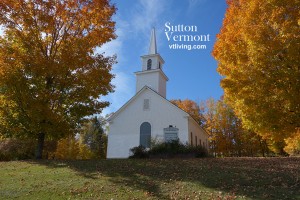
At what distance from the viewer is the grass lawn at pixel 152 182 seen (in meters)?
9.45

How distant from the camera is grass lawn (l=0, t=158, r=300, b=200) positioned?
9.45 meters

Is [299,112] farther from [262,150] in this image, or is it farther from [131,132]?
[262,150]

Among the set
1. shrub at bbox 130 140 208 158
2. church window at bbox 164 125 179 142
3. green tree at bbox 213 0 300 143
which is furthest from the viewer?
church window at bbox 164 125 179 142

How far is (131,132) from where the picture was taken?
29.0m

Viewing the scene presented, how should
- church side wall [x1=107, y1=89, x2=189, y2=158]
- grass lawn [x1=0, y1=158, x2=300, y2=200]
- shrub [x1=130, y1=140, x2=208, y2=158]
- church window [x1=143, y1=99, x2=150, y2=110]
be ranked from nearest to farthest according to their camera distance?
grass lawn [x1=0, y1=158, x2=300, y2=200] → shrub [x1=130, y1=140, x2=208, y2=158] → church side wall [x1=107, y1=89, x2=189, y2=158] → church window [x1=143, y1=99, x2=150, y2=110]

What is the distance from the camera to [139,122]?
29.2 m

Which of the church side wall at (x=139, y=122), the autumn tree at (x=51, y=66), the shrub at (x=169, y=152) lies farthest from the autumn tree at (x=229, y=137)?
the autumn tree at (x=51, y=66)

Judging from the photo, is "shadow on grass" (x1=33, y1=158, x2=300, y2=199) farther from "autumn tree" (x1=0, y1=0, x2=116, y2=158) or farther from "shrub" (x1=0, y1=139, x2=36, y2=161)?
"shrub" (x1=0, y1=139, x2=36, y2=161)

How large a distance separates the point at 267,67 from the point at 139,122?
708 inches

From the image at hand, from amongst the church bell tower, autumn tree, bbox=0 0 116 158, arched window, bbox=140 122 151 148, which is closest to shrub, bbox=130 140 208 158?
autumn tree, bbox=0 0 116 158

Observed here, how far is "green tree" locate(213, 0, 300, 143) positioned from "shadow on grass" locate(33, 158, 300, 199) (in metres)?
2.34

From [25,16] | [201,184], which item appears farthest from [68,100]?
[201,184]

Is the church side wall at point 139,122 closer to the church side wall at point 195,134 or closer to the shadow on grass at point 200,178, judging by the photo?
the church side wall at point 195,134

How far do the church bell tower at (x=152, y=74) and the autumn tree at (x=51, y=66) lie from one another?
15.4m
